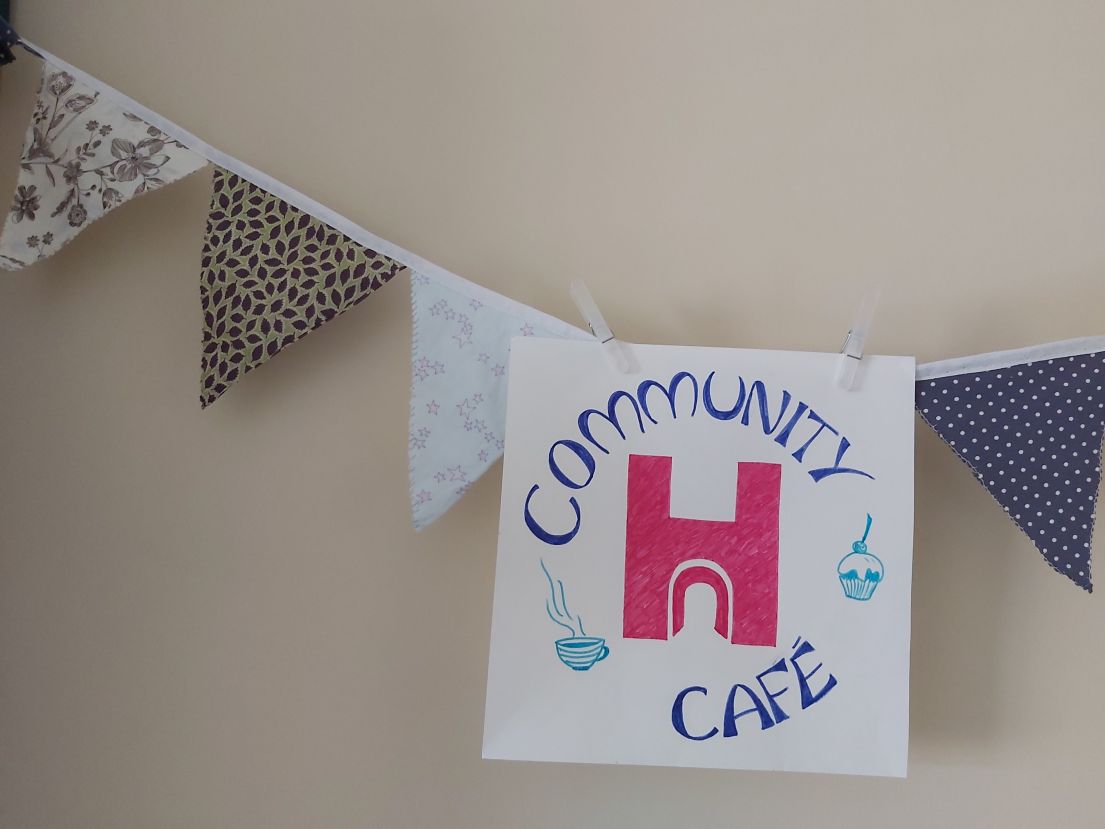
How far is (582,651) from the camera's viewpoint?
87 cm

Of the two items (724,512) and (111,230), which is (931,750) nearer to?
(724,512)

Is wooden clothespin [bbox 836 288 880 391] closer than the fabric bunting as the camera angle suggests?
Yes

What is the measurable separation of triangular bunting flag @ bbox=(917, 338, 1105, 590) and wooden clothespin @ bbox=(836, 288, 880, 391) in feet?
0.31

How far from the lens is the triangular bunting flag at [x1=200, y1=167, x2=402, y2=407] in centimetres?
90

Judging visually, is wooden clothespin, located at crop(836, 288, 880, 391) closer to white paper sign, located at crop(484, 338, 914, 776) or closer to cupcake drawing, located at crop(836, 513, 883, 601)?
white paper sign, located at crop(484, 338, 914, 776)

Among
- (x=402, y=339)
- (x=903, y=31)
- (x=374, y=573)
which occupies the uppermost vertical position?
(x=903, y=31)

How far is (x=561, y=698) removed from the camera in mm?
863

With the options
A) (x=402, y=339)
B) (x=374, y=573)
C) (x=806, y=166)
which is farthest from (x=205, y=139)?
(x=806, y=166)

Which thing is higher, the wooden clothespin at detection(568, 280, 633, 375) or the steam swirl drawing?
the wooden clothespin at detection(568, 280, 633, 375)

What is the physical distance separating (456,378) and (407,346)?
0.12 m

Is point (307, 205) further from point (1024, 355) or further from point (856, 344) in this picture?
point (1024, 355)

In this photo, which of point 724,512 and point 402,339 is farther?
point 402,339

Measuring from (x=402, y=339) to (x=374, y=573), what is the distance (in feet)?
0.86

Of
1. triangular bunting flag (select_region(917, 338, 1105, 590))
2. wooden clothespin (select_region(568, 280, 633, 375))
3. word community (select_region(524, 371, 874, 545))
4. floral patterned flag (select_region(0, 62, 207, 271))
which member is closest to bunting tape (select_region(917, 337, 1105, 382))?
triangular bunting flag (select_region(917, 338, 1105, 590))
